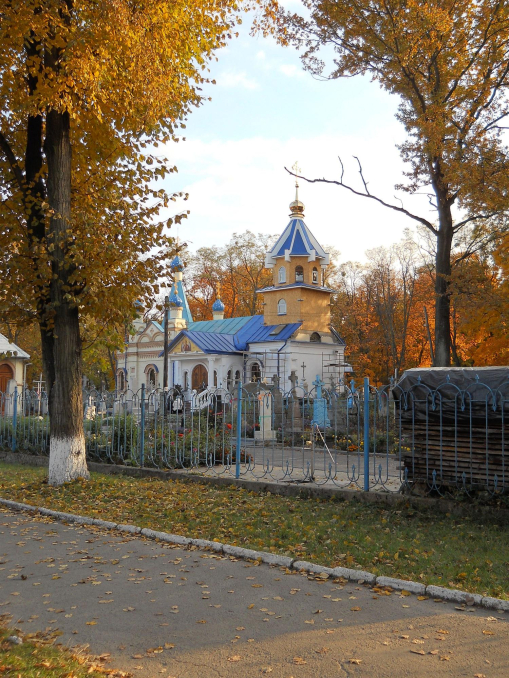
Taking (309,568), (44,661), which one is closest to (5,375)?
(309,568)

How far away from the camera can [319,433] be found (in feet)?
43.0

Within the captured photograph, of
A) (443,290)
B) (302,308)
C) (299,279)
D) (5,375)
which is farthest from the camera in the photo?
(299,279)

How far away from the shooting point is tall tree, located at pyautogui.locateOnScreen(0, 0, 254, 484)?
32.0 feet

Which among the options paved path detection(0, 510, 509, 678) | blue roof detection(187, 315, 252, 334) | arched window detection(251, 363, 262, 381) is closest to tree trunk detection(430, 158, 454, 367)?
paved path detection(0, 510, 509, 678)

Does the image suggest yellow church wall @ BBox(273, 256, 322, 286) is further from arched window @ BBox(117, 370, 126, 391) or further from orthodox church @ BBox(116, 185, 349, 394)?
arched window @ BBox(117, 370, 126, 391)

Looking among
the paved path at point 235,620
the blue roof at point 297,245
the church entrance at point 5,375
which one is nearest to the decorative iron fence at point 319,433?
the paved path at point 235,620

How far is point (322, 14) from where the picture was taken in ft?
55.6

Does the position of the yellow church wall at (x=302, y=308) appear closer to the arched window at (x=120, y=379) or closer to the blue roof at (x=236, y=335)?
the blue roof at (x=236, y=335)

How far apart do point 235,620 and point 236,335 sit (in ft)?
126

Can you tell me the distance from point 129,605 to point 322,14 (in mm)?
16399

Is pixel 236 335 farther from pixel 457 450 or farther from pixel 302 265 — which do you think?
pixel 457 450

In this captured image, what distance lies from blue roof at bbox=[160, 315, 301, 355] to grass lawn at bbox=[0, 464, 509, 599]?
29.4 metres

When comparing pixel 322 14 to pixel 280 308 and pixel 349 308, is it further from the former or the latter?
pixel 349 308

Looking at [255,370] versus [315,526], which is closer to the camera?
[315,526]
